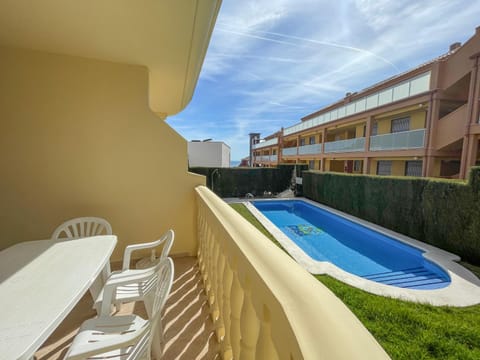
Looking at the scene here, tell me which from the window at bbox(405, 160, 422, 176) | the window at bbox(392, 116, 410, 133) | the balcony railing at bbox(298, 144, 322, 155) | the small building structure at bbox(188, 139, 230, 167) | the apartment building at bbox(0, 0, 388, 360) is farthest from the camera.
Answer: the small building structure at bbox(188, 139, 230, 167)

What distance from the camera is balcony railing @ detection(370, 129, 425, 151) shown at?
10.9 meters

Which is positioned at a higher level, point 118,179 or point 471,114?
point 471,114

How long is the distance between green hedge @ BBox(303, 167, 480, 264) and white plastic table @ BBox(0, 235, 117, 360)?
23.5ft

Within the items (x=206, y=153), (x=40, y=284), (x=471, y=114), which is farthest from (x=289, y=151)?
(x=40, y=284)

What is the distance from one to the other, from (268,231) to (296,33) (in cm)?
573

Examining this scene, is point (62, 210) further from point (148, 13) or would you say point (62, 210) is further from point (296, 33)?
point (296, 33)

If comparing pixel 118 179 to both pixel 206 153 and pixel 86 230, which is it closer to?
pixel 86 230

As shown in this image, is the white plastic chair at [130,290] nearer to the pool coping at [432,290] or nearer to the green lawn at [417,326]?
the green lawn at [417,326]

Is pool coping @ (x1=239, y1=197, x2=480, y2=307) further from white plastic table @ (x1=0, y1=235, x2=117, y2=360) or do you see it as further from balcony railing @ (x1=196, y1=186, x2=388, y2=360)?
white plastic table @ (x1=0, y1=235, x2=117, y2=360)

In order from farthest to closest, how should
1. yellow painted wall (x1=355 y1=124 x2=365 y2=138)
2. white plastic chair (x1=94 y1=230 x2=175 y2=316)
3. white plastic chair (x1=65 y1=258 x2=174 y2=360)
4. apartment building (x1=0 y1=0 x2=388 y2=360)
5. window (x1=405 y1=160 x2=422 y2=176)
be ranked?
1. yellow painted wall (x1=355 y1=124 x2=365 y2=138)
2. window (x1=405 y1=160 x2=422 y2=176)
3. white plastic chair (x1=94 y1=230 x2=175 y2=316)
4. white plastic chair (x1=65 y1=258 x2=174 y2=360)
5. apartment building (x1=0 y1=0 x2=388 y2=360)

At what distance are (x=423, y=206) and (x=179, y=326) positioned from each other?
7.15 meters

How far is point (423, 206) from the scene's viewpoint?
616cm

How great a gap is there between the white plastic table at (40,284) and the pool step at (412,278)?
5429mm

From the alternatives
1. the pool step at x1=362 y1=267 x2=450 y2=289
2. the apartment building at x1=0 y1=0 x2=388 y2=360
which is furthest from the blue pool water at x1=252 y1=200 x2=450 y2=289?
the apartment building at x1=0 y1=0 x2=388 y2=360
